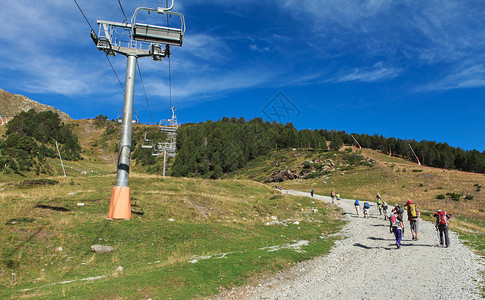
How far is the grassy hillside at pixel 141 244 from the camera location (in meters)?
8.68

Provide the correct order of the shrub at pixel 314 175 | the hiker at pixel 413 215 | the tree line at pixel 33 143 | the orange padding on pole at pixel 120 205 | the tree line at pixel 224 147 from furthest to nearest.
A: the tree line at pixel 224 147
the shrub at pixel 314 175
the tree line at pixel 33 143
the hiker at pixel 413 215
the orange padding on pole at pixel 120 205

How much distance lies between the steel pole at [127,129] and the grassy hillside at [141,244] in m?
3.28

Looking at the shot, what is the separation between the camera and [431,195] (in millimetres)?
49094

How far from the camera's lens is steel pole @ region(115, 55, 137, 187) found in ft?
46.6

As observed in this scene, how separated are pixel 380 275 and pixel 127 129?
537 inches

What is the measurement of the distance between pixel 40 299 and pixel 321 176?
245 feet

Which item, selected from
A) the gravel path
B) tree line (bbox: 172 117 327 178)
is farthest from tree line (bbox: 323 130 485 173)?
the gravel path

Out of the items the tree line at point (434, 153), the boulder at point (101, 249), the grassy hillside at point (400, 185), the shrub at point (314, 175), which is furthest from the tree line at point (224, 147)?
the boulder at point (101, 249)

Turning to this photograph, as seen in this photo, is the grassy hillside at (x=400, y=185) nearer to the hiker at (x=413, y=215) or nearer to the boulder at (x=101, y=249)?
the hiker at (x=413, y=215)

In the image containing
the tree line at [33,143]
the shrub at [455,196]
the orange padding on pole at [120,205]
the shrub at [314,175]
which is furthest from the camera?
the shrub at [314,175]

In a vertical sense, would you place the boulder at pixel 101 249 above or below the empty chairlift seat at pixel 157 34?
below

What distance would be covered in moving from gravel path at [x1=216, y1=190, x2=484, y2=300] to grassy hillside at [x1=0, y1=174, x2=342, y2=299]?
93 cm

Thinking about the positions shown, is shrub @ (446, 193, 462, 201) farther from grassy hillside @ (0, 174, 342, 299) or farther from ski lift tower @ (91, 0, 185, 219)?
ski lift tower @ (91, 0, 185, 219)

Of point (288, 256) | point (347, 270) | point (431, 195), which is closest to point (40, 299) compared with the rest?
point (288, 256)
